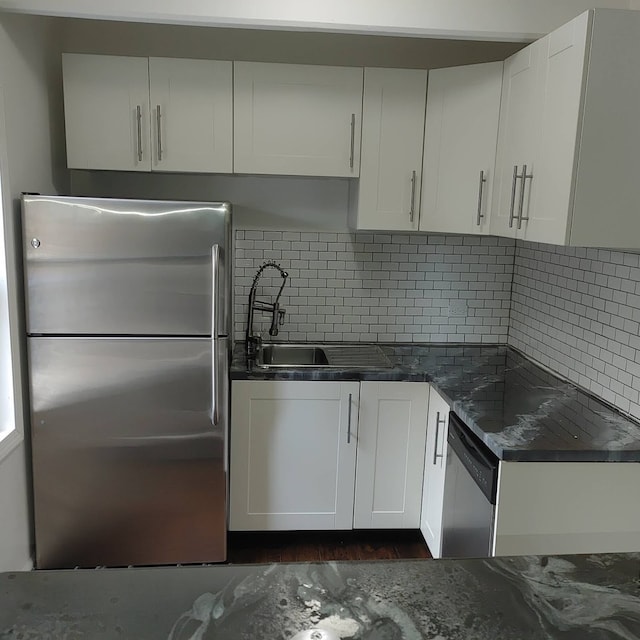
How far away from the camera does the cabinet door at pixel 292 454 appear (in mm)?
2801

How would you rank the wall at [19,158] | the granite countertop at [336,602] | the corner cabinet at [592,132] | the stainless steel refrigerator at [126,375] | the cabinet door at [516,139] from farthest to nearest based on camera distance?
1. the stainless steel refrigerator at [126,375]
2. the wall at [19,158]
3. the cabinet door at [516,139]
4. the corner cabinet at [592,132]
5. the granite countertop at [336,602]

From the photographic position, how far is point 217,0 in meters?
2.28

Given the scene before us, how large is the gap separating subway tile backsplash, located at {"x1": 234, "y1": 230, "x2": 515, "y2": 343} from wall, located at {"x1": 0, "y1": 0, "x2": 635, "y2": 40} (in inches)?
45.6

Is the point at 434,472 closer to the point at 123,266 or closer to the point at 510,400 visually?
the point at 510,400

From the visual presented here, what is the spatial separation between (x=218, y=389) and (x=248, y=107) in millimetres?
1280

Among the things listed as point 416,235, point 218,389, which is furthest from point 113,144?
point 416,235

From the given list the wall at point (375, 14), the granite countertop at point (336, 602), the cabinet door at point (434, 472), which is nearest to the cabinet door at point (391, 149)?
the wall at point (375, 14)

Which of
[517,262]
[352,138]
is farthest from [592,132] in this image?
[517,262]

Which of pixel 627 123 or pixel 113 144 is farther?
pixel 113 144

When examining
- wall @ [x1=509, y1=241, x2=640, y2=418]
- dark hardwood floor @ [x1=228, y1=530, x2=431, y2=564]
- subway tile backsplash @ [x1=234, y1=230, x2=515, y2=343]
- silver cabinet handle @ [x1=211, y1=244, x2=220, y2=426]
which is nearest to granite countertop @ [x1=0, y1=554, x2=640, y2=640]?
wall @ [x1=509, y1=241, x2=640, y2=418]

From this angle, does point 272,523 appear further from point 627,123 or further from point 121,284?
point 627,123

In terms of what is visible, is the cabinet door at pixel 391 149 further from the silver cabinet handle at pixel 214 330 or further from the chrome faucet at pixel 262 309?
the silver cabinet handle at pixel 214 330

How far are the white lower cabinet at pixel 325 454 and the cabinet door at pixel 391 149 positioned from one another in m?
0.82

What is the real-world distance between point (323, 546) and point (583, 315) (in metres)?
1.65
